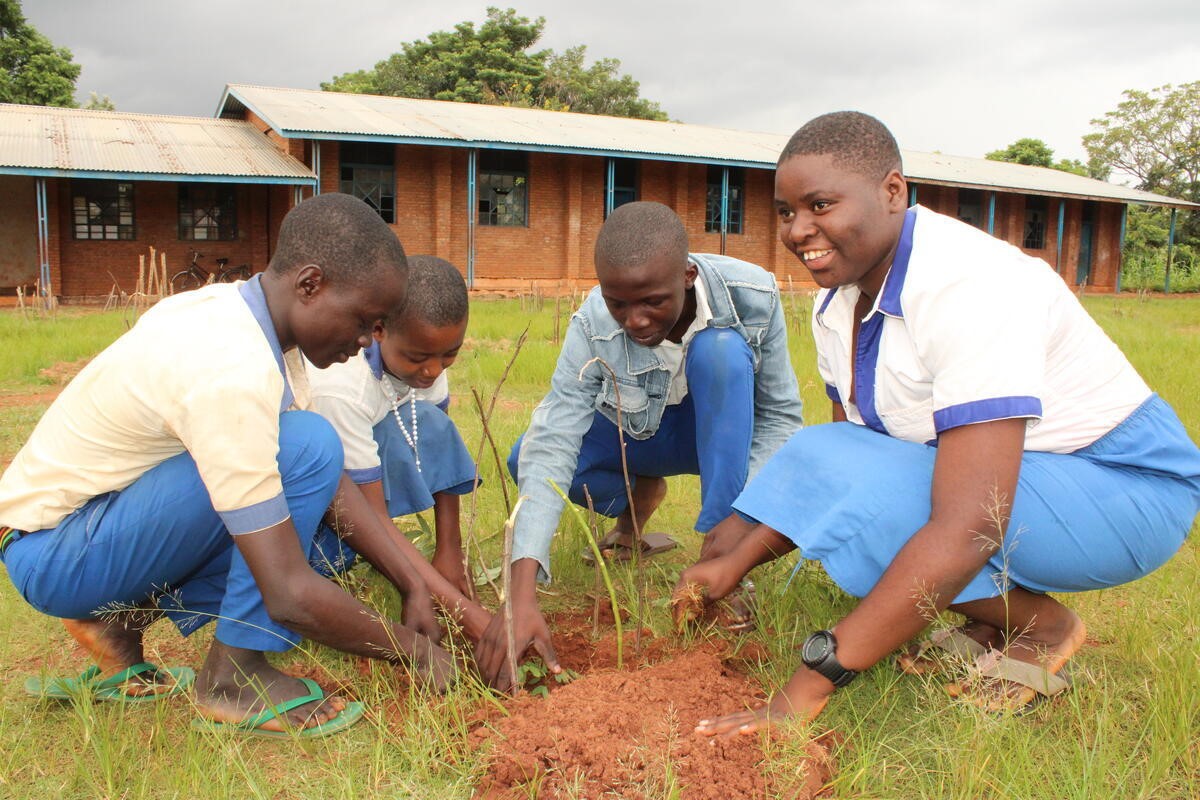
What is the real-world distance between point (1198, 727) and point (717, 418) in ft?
4.84

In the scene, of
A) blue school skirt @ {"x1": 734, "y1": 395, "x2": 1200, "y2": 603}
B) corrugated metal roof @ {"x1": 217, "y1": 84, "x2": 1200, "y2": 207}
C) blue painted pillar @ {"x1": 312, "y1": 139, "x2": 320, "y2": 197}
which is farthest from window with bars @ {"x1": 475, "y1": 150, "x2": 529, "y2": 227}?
blue school skirt @ {"x1": 734, "y1": 395, "x2": 1200, "y2": 603}

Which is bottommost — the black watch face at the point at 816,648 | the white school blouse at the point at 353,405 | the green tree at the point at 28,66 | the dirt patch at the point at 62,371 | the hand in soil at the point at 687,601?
the dirt patch at the point at 62,371

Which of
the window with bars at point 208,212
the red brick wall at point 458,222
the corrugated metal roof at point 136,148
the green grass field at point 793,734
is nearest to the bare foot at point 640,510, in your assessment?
the green grass field at point 793,734

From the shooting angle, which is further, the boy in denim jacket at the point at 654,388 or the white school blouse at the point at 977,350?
the boy in denim jacket at the point at 654,388

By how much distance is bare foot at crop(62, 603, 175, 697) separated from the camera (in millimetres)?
2316

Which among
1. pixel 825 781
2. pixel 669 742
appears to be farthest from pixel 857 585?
pixel 669 742

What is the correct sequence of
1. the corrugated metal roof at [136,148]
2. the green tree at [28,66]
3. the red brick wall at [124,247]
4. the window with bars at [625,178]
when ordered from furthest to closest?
the green tree at [28,66]
the window with bars at [625,178]
the red brick wall at [124,247]
the corrugated metal roof at [136,148]

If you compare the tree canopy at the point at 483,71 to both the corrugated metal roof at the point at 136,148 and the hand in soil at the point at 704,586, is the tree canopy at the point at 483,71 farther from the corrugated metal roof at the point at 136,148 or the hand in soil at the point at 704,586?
the hand in soil at the point at 704,586

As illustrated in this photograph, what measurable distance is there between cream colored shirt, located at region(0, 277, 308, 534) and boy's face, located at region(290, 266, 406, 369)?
77 mm

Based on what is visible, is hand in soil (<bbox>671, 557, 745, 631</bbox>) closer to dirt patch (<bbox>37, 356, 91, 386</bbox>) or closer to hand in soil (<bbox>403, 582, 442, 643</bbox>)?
hand in soil (<bbox>403, 582, 442, 643</bbox>)

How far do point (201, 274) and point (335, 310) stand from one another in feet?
56.7

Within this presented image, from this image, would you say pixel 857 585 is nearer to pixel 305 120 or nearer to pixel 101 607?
pixel 101 607

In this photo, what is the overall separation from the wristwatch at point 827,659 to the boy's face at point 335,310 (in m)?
1.23

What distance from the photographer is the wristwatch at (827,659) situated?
6.31 ft
